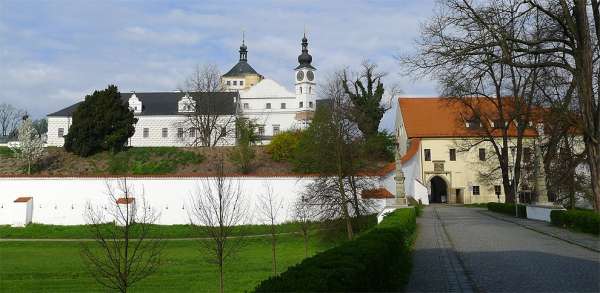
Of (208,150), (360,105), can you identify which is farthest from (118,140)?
(360,105)

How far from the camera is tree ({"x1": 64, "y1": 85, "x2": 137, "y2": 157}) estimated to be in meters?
47.3

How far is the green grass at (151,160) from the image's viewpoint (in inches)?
1815

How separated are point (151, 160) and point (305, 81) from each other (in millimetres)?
39487

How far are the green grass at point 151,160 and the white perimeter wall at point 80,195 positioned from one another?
13.4 meters

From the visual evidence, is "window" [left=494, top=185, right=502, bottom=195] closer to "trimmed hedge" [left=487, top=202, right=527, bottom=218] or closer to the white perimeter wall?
"trimmed hedge" [left=487, top=202, right=527, bottom=218]

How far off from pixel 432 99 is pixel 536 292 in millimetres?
51541

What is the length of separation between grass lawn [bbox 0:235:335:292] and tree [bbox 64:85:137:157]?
70.4ft

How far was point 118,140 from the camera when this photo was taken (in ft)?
160

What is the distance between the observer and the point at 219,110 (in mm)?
Answer: 66125

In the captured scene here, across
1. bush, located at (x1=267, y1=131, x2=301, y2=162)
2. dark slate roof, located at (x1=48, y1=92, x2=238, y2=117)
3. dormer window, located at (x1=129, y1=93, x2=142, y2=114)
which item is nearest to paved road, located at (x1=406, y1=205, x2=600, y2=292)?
bush, located at (x1=267, y1=131, x2=301, y2=162)

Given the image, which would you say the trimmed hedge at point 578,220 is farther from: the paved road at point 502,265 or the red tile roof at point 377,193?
the red tile roof at point 377,193

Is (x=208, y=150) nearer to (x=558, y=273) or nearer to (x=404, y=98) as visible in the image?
(x=404, y=98)

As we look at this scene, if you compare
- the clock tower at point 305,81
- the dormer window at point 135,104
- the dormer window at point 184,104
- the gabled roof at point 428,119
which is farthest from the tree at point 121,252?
the clock tower at point 305,81

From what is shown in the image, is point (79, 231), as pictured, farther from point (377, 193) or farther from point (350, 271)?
point (350, 271)
